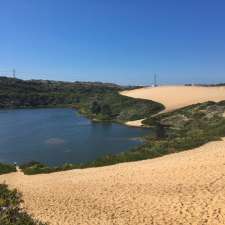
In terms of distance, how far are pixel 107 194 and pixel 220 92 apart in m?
67.7

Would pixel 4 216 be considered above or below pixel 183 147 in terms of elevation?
above

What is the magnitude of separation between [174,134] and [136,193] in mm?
28384

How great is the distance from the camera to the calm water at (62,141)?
127 feet

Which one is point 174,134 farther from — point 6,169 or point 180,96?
point 180,96

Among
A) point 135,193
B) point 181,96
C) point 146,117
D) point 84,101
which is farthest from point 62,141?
point 84,101

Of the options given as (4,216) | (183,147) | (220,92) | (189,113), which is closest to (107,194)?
(4,216)

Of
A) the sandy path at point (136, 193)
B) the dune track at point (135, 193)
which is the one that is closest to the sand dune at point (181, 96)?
the dune track at point (135, 193)

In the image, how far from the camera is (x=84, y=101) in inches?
4779

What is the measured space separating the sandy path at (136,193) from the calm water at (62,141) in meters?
9.91

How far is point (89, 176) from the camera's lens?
25109 mm

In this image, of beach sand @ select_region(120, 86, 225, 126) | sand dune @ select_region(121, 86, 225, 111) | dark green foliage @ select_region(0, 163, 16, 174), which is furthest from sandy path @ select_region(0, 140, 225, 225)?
sand dune @ select_region(121, 86, 225, 111)

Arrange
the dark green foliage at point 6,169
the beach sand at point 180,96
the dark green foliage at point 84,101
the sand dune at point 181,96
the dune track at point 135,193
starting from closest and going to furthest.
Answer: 1. the dune track at point 135,193
2. the dark green foliage at point 6,169
3. the dark green foliage at point 84,101
4. the beach sand at point 180,96
5. the sand dune at point 181,96

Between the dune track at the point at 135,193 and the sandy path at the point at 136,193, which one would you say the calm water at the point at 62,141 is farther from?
the dune track at the point at 135,193

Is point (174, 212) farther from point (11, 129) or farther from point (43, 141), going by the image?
point (11, 129)
